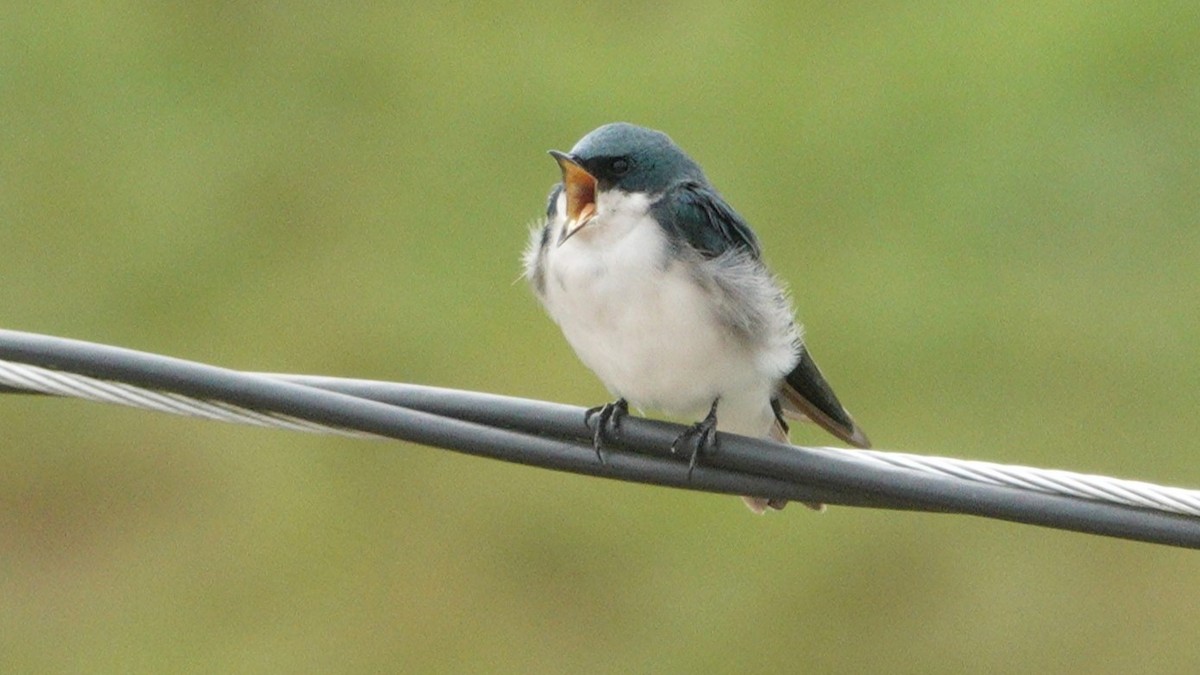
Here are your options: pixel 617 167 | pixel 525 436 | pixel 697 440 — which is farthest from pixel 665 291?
pixel 525 436

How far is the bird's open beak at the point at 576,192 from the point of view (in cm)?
332

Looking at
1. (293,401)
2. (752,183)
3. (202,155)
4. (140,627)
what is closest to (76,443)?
(140,627)

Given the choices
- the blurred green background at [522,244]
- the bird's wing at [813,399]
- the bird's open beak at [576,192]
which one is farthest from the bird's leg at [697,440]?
the blurred green background at [522,244]

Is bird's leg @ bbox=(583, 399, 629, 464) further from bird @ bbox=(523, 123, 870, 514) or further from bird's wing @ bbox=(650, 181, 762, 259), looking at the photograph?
bird's wing @ bbox=(650, 181, 762, 259)

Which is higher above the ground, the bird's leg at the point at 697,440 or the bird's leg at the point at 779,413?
the bird's leg at the point at 779,413

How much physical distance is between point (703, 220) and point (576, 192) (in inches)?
9.8

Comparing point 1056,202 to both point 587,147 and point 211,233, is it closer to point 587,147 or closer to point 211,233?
point 211,233

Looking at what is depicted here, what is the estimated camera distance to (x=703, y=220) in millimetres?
3287

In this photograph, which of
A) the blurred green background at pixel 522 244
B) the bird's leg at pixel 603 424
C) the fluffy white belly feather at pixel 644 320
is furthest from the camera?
the blurred green background at pixel 522 244

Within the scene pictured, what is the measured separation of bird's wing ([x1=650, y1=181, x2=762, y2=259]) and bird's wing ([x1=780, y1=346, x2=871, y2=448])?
0.75ft

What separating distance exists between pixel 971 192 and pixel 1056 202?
0.34m

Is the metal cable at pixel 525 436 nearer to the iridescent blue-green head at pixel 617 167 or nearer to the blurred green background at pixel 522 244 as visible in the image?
the iridescent blue-green head at pixel 617 167

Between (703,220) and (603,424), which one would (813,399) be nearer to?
(703,220)

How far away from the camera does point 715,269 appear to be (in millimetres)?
3230
